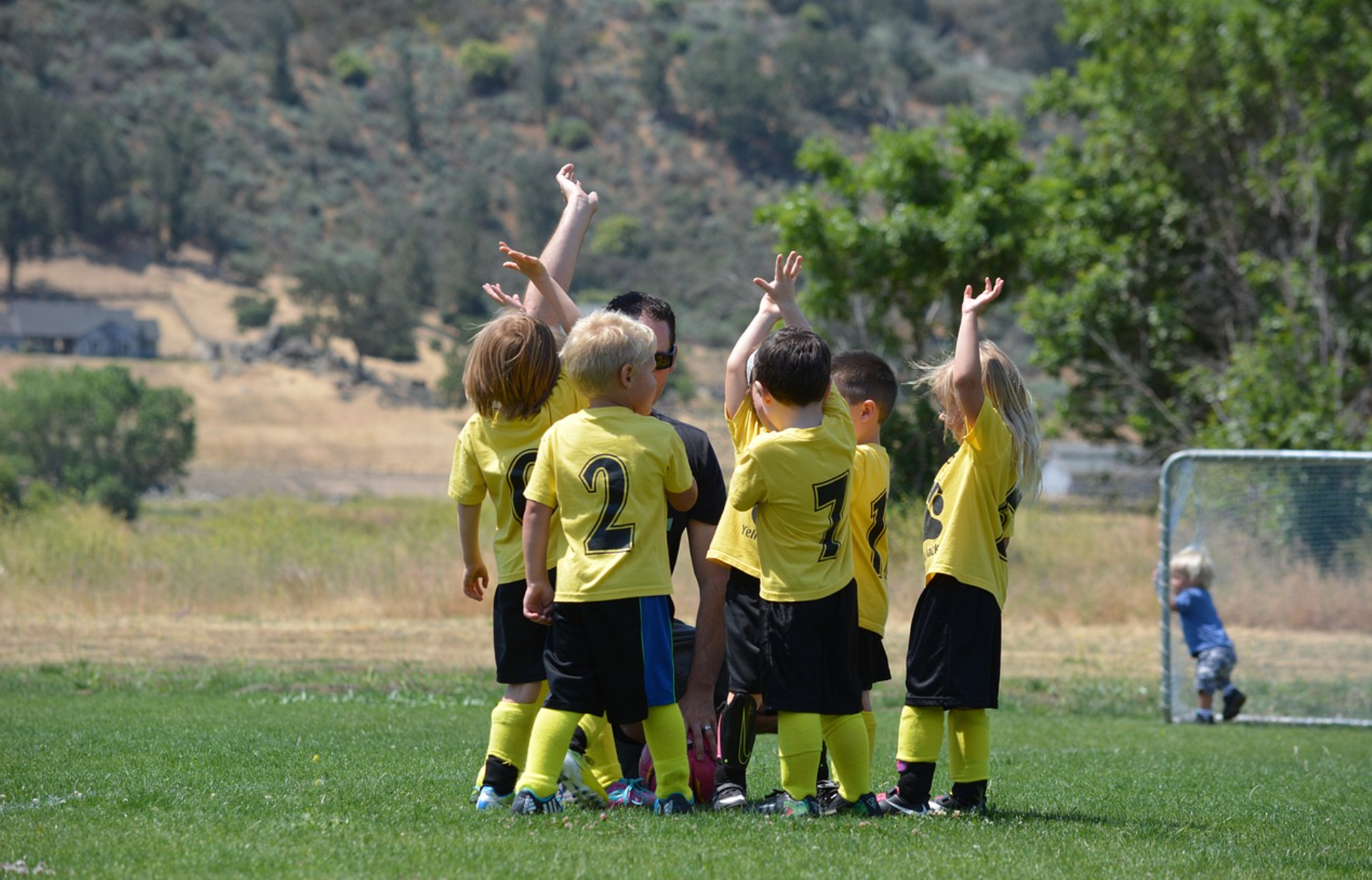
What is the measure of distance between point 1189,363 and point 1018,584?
6734 mm

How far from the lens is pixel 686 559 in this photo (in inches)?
750

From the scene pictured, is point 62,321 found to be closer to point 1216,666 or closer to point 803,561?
point 1216,666

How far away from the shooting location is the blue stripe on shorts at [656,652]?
4.80m

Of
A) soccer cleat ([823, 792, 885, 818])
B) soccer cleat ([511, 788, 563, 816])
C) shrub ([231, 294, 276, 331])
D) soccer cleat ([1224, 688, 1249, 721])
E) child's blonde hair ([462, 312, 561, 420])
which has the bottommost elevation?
soccer cleat ([1224, 688, 1249, 721])

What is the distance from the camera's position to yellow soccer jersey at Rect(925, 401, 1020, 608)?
525 centimetres

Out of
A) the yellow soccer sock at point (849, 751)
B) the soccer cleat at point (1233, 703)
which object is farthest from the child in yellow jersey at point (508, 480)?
the soccer cleat at point (1233, 703)

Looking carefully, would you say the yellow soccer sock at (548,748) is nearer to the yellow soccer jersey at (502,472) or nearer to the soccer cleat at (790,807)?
the yellow soccer jersey at (502,472)

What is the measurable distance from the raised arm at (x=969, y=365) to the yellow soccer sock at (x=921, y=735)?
110 centimetres

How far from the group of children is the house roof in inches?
2780

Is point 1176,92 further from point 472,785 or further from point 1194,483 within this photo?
point 472,785

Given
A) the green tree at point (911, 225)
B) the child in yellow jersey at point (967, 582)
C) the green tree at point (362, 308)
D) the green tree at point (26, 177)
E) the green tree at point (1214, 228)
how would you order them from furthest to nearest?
the green tree at point (26, 177) < the green tree at point (362, 308) < the green tree at point (911, 225) < the green tree at point (1214, 228) < the child in yellow jersey at point (967, 582)

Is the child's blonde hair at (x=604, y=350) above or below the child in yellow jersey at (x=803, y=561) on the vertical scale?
above

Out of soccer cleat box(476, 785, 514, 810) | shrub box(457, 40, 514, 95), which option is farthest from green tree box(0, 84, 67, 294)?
soccer cleat box(476, 785, 514, 810)

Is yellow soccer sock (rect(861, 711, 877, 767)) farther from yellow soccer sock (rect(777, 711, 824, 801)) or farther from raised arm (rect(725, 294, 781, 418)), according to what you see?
raised arm (rect(725, 294, 781, 418))
